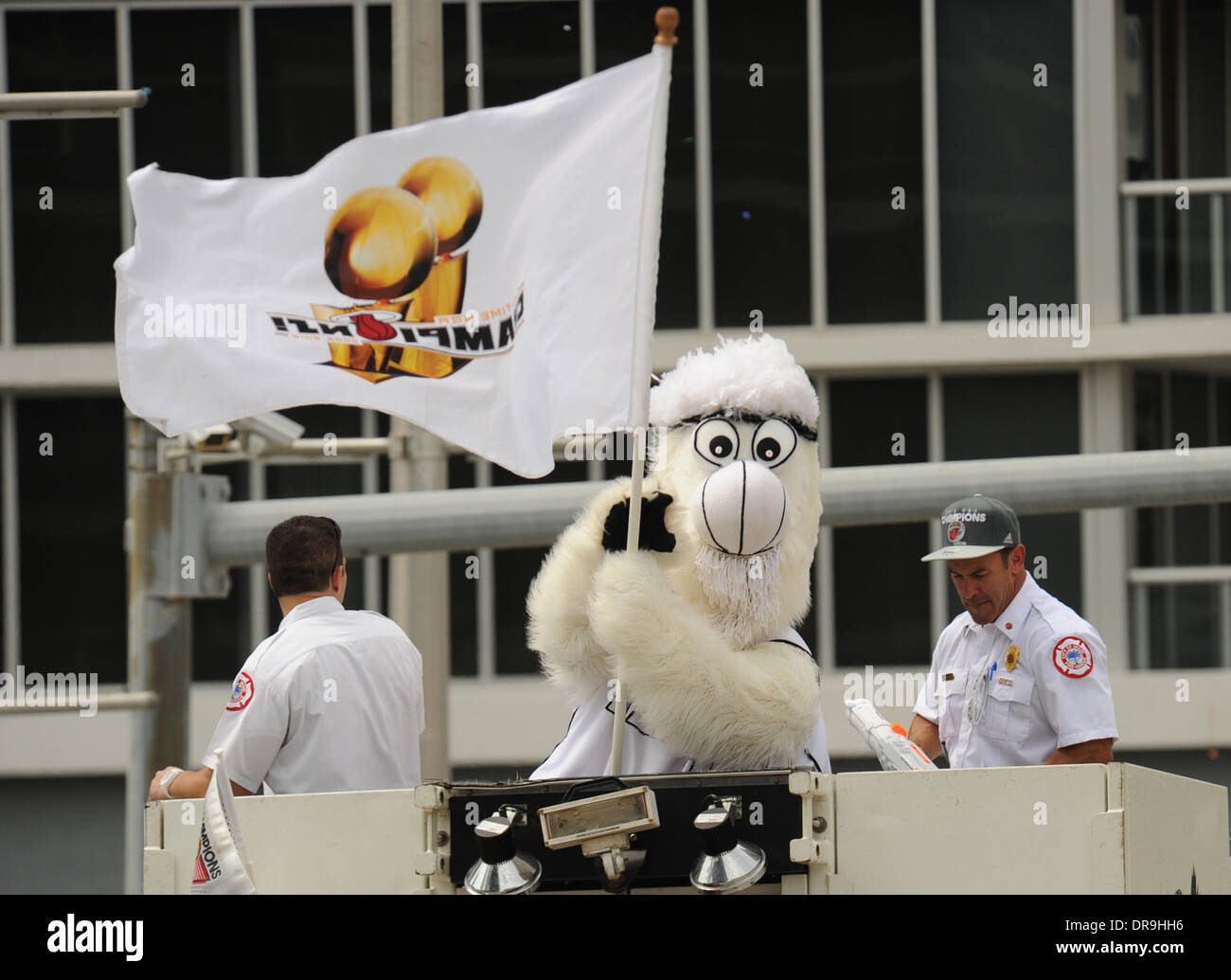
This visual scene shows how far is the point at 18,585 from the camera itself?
1416cm

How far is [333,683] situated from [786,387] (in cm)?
146

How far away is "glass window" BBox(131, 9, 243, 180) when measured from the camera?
14.1 metres

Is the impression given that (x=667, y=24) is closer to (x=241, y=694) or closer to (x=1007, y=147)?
(x=241, y=694)

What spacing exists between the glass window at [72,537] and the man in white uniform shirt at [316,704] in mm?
9554

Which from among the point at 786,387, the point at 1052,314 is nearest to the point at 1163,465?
the point at 786,387

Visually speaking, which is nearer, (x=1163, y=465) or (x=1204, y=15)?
(x=1163, y=465)

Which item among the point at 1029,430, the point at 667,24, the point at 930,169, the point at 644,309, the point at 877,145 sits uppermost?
the point at 877,145

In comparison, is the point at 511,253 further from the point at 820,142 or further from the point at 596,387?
the point at 820,142

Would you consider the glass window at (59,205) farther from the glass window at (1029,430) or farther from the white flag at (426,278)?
the white flag at (426,278)

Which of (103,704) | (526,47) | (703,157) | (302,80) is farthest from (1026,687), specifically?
(302,80)

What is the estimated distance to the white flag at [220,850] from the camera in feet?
12.1

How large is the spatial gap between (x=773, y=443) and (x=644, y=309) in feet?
1.60

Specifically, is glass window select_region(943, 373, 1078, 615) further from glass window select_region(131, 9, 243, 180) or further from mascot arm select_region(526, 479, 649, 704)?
mascot arm select_region(526, 479, 649, 704)

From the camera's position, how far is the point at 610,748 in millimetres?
4707
